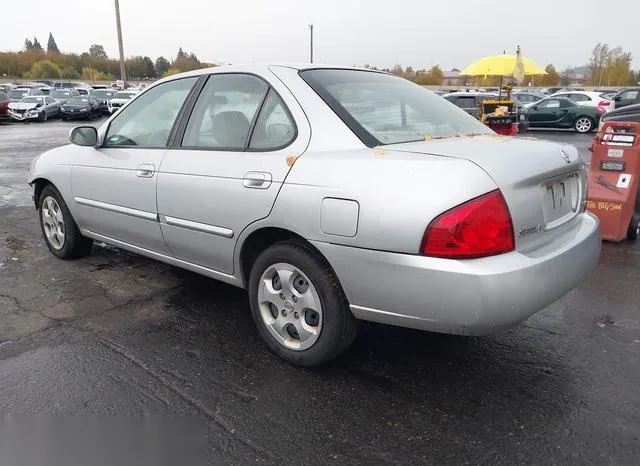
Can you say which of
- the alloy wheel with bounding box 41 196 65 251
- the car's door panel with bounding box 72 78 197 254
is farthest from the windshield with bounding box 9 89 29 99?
the car's door panel with bounding box 72 78 197 254

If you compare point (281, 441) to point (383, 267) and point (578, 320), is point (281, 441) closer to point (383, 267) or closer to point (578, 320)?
point (383, 267)

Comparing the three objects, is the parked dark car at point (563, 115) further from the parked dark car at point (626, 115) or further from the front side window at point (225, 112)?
the front side window at point (225, 112)

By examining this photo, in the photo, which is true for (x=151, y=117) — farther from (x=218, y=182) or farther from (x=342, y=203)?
(x=342, y=203)

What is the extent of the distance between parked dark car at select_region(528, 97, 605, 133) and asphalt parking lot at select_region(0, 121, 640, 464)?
58.6ft

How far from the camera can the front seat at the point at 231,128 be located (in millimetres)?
3236

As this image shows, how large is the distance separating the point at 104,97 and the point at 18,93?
4693mm

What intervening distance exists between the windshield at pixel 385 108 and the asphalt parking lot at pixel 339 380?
1.28m

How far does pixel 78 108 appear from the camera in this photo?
28172 mm

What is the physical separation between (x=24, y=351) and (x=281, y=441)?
1.81 meters

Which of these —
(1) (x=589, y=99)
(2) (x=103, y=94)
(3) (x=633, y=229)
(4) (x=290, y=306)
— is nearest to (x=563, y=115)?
(1) (x=589, y=99)

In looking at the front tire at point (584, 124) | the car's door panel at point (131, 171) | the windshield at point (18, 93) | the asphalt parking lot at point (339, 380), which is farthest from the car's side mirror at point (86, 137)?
the windshield at point (18, 93)

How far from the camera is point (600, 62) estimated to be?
270 ft

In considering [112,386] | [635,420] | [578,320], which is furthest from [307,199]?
[578,320]

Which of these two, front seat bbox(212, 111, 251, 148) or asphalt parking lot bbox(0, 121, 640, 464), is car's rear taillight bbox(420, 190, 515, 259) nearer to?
asphalt parking lot bbox(0, 121, 640, 464)
